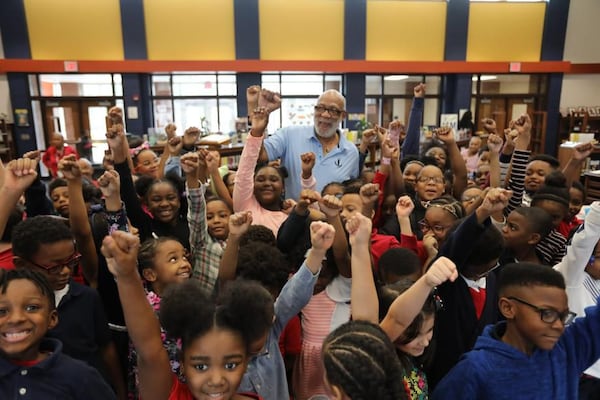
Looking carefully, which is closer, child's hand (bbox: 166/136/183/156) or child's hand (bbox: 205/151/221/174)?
child's hand (bbox: 205/151/221/174)

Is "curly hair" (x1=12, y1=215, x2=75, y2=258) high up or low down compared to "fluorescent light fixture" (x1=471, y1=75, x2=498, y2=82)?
down

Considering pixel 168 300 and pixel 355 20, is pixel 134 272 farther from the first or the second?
pixel 355 20

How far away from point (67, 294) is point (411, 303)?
4.03ft

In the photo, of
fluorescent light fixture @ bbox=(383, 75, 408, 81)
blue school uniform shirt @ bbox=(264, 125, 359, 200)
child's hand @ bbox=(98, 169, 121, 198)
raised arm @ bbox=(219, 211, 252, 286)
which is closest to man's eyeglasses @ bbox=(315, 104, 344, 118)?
blue school uniform shirt @ bbox=(264, 125, 359, 200)

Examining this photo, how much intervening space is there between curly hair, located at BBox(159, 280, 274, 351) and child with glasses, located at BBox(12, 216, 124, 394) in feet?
1.63

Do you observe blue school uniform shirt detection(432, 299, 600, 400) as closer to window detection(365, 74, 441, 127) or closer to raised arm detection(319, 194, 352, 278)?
raised arm detection(319, 194, 352, 278)

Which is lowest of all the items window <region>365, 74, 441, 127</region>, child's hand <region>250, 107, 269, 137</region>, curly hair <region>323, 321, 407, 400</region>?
curly hair <region>323, 321, 407, 400</region>

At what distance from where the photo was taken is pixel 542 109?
11.5m

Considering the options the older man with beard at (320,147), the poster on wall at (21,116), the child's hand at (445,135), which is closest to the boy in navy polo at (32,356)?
the older man with beard at (320,147)

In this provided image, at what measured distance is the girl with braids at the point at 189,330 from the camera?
1.13 metres

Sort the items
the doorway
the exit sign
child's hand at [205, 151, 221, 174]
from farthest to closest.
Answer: the doorway, the exit sign, child's hand at [205, 151, 221, 174]

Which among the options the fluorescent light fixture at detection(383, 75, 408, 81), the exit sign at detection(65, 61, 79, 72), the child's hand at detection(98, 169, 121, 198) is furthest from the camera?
the fluorescent light fixture at detection(383, 75, 408, 81)

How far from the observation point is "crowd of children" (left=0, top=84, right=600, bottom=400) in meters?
1.17

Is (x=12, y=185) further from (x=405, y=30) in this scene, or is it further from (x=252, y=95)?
(x=405, y=30)
